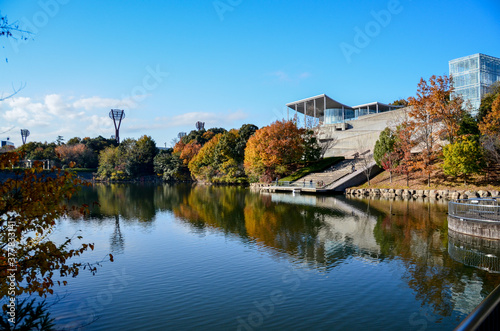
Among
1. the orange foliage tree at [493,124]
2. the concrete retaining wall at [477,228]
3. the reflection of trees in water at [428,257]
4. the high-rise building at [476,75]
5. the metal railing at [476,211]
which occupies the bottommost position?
the reflection of trees in water at [428,257]

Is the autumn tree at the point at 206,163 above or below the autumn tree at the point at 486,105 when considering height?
below

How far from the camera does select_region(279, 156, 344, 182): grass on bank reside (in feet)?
154

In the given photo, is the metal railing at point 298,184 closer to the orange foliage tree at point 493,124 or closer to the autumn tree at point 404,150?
the autumn tree at point 404,150

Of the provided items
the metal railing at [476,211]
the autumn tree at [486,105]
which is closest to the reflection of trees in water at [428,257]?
the metal railing at [476,211]

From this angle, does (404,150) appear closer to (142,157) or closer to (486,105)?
(486,105)

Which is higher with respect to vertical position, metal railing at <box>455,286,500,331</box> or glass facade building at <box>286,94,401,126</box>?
glass facade building at <box>286,94,401,126</box>

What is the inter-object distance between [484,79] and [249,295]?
70310mm

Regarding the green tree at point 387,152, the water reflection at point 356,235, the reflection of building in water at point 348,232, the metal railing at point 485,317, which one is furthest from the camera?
the green tree at point 387,152

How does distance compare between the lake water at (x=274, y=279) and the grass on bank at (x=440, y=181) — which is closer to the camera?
the lake water at (x=274, y=279)

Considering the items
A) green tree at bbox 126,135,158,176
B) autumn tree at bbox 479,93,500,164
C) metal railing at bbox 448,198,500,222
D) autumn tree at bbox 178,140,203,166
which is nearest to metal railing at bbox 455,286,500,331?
metal railing at bbox 448,198,500,222

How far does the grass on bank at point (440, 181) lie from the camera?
103 ft

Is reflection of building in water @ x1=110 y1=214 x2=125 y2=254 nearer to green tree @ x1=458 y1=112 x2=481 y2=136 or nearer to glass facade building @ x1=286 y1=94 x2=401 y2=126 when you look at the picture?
green tree @ x1=458 y1=112 x2=481 y2=136

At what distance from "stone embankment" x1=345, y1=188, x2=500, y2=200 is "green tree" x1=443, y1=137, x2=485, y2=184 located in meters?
2.35

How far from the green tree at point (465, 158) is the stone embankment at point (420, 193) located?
7.70 feet
